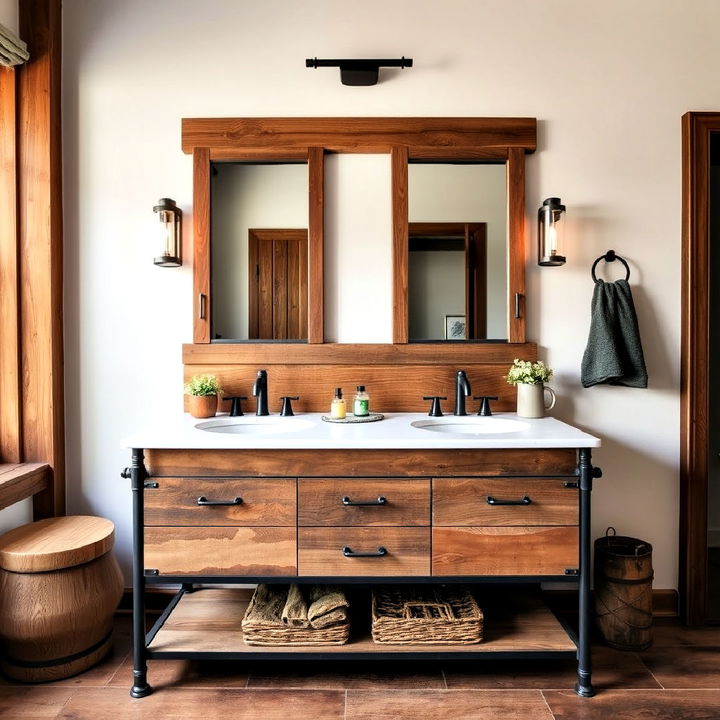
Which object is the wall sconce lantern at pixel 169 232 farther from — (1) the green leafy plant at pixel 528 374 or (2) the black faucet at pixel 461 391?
(1) the green leafy plant at pixel 528 374

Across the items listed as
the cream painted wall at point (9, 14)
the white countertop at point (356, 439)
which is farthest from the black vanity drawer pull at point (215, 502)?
the cream painted wall at point (9, 14)

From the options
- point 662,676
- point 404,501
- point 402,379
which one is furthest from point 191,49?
point 662,676

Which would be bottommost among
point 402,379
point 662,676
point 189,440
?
point 662,676

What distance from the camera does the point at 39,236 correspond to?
210cm

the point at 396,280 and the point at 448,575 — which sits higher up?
the point at 396,280

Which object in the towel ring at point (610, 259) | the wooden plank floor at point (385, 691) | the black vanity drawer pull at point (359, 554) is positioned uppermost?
the towel ring at point (610, 259)

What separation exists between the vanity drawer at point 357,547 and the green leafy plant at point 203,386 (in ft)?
2.33

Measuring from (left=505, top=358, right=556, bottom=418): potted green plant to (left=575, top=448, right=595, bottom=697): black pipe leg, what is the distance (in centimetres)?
Result: 45

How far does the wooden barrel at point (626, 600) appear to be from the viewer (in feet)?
6.35

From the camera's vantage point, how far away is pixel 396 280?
2176mm

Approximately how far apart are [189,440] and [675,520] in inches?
77.2

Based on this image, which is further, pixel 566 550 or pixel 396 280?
pixel 396 280

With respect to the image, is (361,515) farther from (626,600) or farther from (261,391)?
(626,600)

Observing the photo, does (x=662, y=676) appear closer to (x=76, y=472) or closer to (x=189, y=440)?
(x=189, y=440)
